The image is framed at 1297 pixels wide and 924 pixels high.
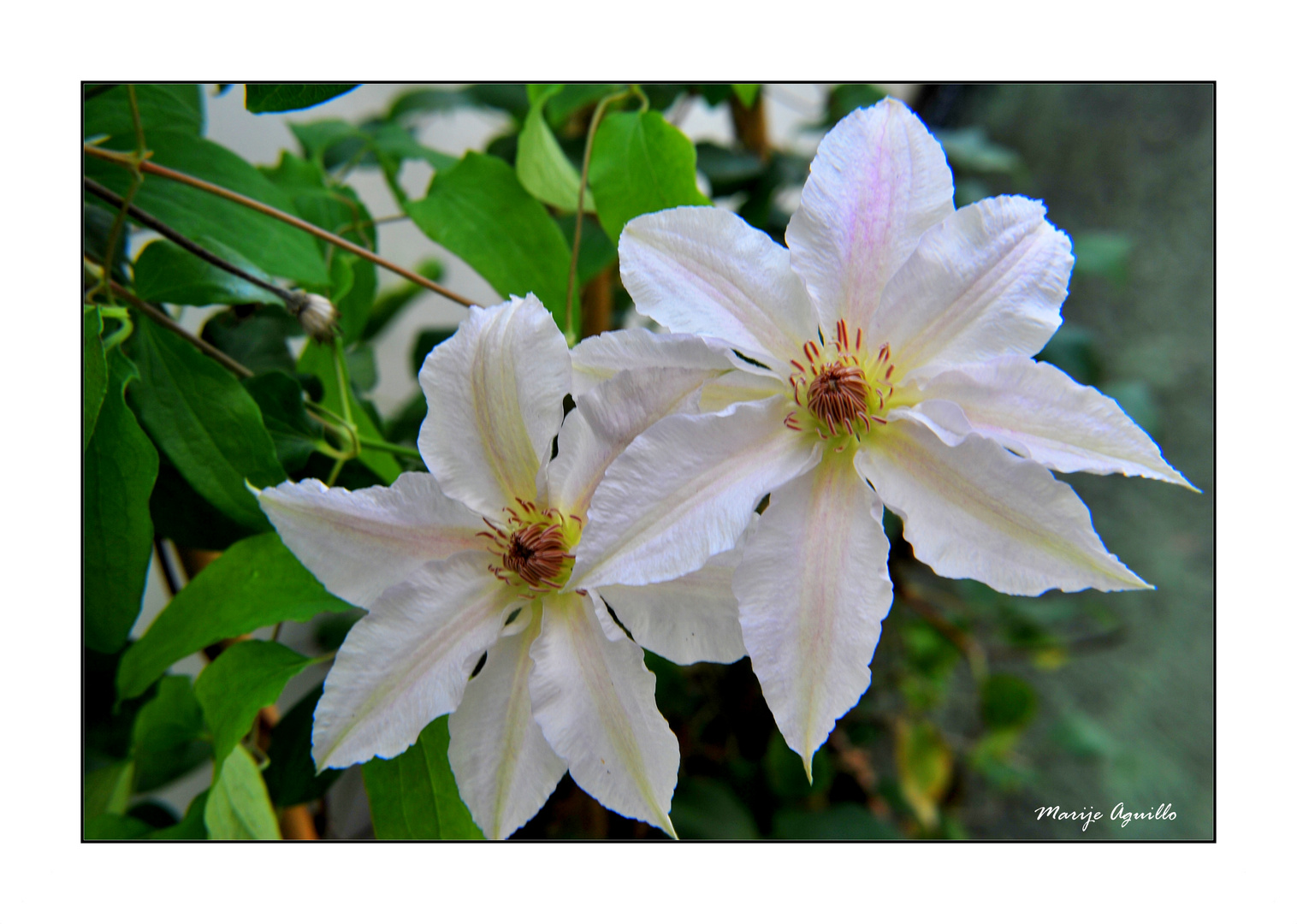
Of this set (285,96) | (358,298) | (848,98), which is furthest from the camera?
(848,98)

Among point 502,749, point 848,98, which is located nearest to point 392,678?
point 502,749

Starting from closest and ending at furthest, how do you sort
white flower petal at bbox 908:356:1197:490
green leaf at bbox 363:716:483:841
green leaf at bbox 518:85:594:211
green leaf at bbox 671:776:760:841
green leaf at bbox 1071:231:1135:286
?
white flower petal at bbox 908:356:1197:490
green leaf at bbox 363:716:483:841
green leaf at bbox 518:85:594:211
green leaf at bbox 671:776:760:841
green leaf at bbox 1071:231:1135:286

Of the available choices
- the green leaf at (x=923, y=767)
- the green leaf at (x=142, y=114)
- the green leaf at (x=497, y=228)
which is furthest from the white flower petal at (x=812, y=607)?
the green leaf at (x=923, y=767)

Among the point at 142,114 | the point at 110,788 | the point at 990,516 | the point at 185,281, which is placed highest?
the point at 142,114

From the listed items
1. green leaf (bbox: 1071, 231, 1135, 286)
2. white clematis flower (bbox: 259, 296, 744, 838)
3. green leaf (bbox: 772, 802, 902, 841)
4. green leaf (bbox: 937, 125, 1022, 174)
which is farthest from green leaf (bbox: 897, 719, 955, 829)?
white clematis flower (bbox: 259, 296, 744, 838)

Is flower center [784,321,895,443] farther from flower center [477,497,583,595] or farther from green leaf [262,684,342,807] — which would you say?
green leaf [262,684,342,807]

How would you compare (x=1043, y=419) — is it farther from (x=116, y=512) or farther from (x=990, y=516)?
(x=116, y=512)

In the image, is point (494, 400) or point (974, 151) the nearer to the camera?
point (494, 400)
